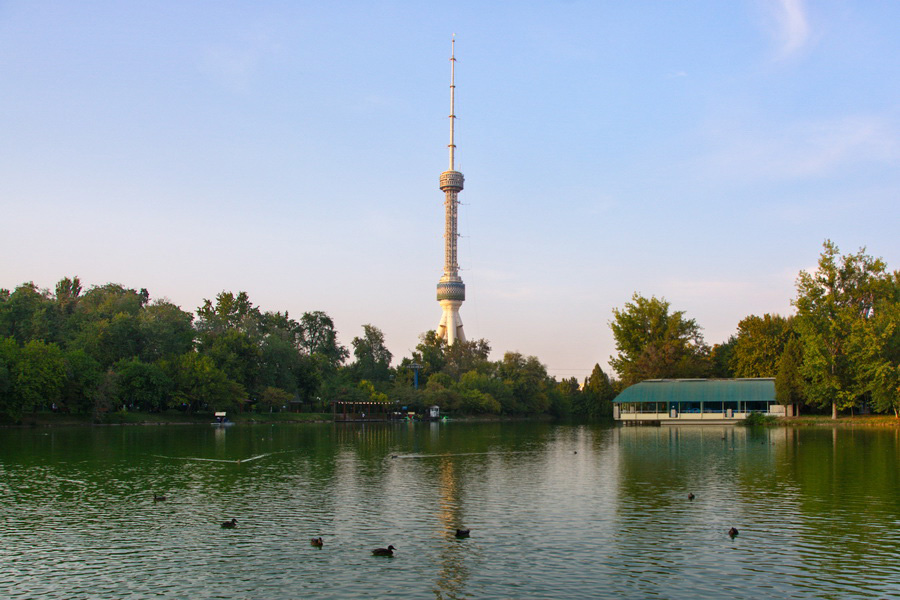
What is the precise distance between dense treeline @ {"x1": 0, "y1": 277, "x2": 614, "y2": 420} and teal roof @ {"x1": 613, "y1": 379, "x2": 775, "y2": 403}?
43190 millimetres

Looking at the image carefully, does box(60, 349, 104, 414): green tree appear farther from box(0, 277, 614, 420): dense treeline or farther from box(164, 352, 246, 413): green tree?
box(164, 352, 246, 413): green tree

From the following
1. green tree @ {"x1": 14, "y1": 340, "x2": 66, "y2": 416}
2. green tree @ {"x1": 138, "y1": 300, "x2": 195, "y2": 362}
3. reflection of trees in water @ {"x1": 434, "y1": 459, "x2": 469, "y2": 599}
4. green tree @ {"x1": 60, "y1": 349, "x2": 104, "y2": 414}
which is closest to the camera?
reflection of trees in water @ {"x1": 434, "y1": 459, "x2": 469, "y2": 599}

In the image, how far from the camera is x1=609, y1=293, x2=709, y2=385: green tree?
110250 mm

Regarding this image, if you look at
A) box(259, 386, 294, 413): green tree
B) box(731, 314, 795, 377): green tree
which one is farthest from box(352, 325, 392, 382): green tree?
box(731, 314, 795, 377): green tree

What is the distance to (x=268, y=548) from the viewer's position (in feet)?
65.2

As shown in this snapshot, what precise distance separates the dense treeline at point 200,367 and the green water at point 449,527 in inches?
1566

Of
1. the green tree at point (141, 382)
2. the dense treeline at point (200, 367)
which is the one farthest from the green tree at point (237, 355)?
the green tree at point (141, 382)

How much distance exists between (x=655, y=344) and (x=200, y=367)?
6572cm

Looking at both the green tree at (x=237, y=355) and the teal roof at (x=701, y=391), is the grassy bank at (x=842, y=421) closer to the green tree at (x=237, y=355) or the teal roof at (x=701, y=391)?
the teal roof at (x=701, y=391)

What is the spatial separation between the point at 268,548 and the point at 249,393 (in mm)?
90877

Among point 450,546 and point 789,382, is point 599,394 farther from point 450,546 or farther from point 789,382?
point 450,546

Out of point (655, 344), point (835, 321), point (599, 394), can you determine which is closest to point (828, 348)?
point (835, 321)

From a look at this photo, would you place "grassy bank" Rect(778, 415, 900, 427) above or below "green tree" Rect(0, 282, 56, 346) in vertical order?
below

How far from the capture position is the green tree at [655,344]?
362 feet
